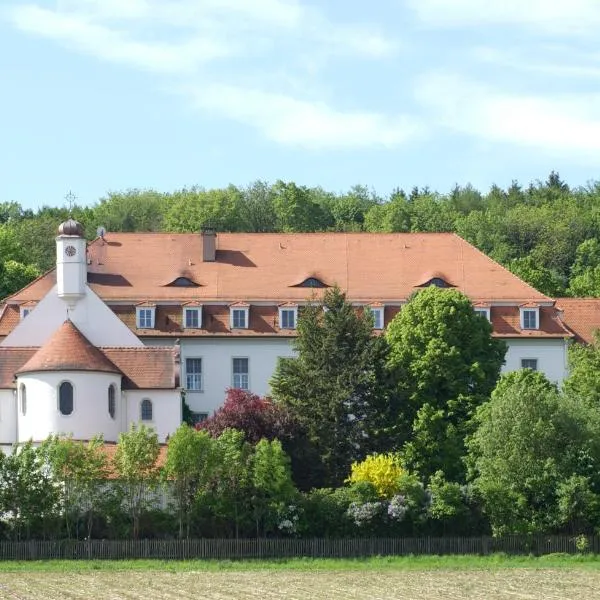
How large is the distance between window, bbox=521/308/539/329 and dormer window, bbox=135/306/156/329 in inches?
741

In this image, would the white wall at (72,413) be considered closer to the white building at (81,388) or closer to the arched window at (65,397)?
the white building at (81,388)

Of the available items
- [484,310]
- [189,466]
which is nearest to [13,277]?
[484,310]

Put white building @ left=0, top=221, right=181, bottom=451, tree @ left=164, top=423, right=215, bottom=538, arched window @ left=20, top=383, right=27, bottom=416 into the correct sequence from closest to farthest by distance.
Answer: tree @ left=164, top=423, right=215, bottom=538
white building @ left=0, top=221, right=181, bottom=451
arched window @ left=20, top=383, right=27, bottom=416

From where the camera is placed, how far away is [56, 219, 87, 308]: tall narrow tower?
107562mm

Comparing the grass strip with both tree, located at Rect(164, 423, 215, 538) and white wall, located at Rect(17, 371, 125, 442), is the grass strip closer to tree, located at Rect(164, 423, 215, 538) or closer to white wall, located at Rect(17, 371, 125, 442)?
tree, located at Rect(164, 423, 215, 538)

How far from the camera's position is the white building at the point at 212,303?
10150cm

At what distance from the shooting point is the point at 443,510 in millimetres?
86875

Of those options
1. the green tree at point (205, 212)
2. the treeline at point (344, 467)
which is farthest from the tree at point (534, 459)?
the green tree at point (205, 212)

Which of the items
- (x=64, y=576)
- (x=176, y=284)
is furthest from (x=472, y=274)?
(x=64, y=576)

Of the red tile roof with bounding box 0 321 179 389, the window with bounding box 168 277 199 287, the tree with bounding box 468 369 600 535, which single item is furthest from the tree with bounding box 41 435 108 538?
the window with bounding box 168 277 199 287

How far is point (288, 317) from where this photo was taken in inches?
4395

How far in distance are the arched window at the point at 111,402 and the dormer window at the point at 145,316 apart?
35.7ft

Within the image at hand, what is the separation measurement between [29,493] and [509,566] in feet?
63.6

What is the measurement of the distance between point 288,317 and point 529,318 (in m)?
12.3
